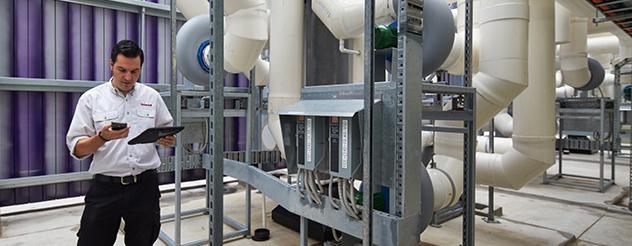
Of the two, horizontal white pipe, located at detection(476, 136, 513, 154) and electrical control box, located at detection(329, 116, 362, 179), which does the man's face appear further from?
horizontal white pipe, located at detection(476, 136, 513, 154)

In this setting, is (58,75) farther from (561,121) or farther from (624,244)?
(561,121)

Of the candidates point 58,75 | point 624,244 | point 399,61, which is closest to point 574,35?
point 624,244

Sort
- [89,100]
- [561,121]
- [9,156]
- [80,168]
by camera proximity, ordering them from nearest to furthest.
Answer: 1. [89,100]
2. [9,156]
3. [80,168]
4. [561,121]

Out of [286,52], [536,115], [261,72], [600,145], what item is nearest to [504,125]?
[600,145]

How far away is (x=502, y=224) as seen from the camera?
3012mm

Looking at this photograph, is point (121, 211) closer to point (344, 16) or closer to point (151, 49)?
point (344, 16)

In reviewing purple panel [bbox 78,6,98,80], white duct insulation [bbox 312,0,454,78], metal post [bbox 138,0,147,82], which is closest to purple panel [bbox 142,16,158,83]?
metal post [bbox 138,0,147,82]

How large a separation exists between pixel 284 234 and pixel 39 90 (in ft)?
7.40

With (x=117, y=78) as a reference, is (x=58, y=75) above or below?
above

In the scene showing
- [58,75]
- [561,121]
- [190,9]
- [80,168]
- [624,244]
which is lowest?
[624,244]

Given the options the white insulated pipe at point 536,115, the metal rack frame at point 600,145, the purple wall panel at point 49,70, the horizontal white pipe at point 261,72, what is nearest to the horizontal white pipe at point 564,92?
the metal rack frame at point 600,145

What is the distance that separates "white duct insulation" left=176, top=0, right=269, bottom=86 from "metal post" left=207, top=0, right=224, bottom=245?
1.22 metres

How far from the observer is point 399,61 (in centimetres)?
115

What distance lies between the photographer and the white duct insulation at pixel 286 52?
214 centimetres
